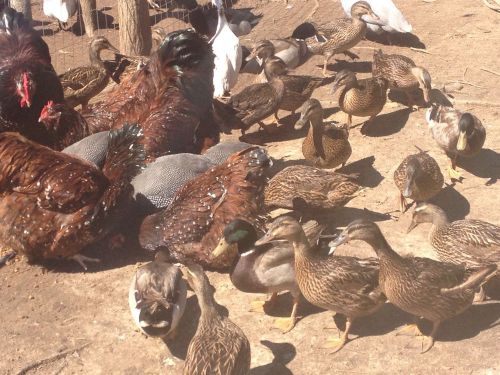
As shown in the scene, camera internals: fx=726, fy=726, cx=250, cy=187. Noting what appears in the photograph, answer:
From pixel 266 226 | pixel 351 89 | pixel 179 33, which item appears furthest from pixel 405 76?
pixel 266 226

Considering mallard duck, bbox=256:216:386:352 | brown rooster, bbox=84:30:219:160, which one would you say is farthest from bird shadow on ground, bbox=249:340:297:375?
brown rooster, bbox=84:30:219:160

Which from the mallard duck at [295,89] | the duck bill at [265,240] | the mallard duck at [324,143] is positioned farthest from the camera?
the mallard duck at [295,89]

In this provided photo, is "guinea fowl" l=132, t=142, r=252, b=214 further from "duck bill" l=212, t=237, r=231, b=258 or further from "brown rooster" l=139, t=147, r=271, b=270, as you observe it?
"duck bill" l=212, t=237, r=231, b=258

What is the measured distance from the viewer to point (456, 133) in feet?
24.5

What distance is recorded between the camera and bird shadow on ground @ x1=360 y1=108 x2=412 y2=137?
8586 mm

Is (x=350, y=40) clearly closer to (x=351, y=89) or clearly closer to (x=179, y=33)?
(x=351, y=89)

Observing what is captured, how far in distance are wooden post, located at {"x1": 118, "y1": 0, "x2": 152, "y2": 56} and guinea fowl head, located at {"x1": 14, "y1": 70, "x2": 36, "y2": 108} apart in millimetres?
3220

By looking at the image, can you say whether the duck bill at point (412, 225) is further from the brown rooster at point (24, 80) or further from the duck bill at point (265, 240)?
the brown rooster at point (24, 80)

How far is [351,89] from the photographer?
8.48 meters

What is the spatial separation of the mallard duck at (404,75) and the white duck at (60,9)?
5.72 metres

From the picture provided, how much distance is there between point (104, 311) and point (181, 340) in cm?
82

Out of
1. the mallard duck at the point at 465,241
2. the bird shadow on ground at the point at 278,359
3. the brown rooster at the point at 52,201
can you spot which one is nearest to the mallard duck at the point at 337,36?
the mallard duck at the point at 465,241

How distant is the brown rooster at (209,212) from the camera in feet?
20.7

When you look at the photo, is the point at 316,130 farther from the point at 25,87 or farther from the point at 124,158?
the point at 25,87
